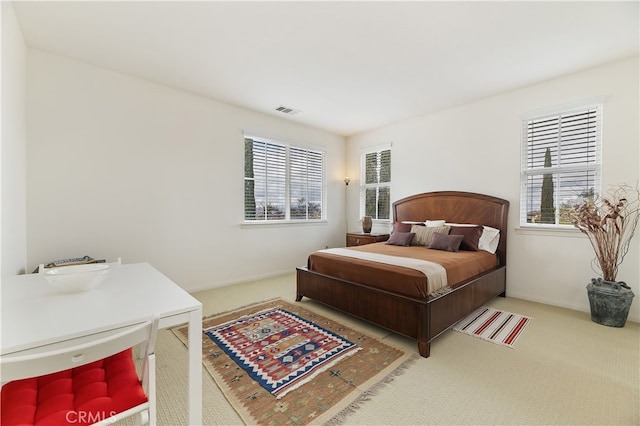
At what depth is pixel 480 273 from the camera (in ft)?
10.4

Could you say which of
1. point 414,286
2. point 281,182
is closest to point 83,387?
point 414,286

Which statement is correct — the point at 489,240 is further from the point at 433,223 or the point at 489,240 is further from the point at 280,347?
the point at 280,347

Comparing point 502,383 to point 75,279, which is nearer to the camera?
point 75,279

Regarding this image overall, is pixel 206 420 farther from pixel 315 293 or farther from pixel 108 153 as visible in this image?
pixel 108 153

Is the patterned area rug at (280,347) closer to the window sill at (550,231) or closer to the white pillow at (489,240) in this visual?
the white pillow at (489,240)

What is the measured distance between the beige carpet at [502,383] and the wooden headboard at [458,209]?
1385mm

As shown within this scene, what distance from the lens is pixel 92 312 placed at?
116 cm

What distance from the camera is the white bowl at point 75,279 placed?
1.34m

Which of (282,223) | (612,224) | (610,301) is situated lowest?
(610,301)

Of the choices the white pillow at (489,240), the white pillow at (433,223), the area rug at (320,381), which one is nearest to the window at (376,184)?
the white pillow at (433,223)

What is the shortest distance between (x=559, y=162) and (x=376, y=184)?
2770 millimetres

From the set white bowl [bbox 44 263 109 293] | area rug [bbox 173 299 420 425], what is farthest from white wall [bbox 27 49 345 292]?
white bowl [bbox 44 263 109 293]

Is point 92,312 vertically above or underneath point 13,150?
underneath

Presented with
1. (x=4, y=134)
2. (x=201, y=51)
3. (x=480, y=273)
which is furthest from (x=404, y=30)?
(x=4, y=134)
